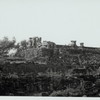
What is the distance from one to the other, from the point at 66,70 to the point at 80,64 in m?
1.20

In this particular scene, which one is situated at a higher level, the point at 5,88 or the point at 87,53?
the point at 87,53

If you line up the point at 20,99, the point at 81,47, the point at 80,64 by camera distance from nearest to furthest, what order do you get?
the point at 20,99
the point at 80,64
the point at 81,47

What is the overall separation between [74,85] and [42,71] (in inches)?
66.3

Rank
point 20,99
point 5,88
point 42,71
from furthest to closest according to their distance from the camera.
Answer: point 42,71
point 5,88
point 20,99

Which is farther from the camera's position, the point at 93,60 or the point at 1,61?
the point at 93,60

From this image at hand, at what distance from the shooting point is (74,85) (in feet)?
51.5

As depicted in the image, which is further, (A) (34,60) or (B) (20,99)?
(A) (34,60)

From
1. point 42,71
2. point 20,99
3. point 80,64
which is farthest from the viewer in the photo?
point 80,64

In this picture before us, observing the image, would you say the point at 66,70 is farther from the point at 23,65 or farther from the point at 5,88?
the point at 5,88

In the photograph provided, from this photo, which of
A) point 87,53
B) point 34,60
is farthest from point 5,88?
point 87,53

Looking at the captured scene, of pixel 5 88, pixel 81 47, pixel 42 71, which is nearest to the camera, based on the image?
pixel 5 88

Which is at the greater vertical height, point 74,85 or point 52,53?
point 52,53

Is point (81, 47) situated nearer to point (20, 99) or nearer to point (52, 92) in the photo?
point (52, 92)

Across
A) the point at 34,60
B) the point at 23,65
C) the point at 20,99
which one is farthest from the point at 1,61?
the point at 20,99
